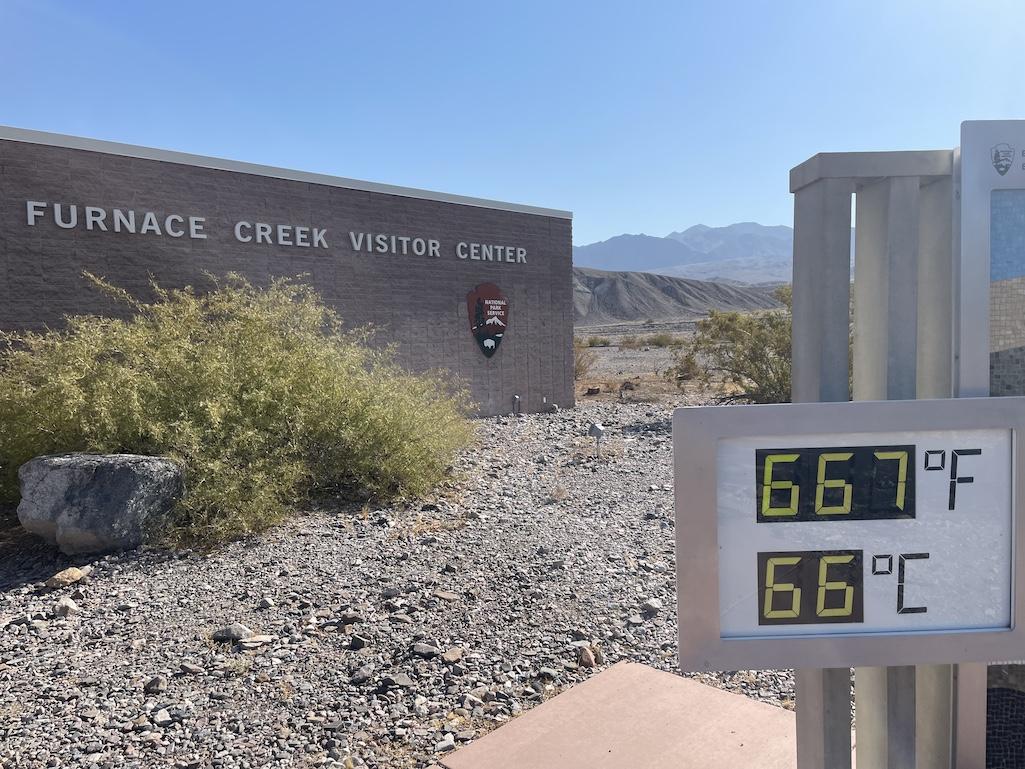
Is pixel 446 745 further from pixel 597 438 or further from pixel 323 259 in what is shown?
pixel 323 259

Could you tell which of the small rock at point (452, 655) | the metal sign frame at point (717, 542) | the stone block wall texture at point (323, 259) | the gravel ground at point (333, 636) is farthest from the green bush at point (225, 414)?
the metal sign frame at point (717, 542)

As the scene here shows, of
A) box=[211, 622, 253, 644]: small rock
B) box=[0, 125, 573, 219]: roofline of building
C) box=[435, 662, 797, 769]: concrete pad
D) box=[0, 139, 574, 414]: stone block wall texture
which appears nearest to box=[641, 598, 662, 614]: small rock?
box=[435, 662, 797, 769]: concrete pad

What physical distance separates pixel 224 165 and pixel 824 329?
10.7 m

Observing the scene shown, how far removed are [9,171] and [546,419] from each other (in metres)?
9.83

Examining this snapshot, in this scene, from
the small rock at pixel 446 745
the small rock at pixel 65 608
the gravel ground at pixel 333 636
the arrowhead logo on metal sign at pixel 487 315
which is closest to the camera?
the small rock at pixel 446 745

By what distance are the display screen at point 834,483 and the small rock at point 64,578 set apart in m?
5.18

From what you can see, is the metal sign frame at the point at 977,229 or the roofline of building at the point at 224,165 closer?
the metal sign frame at the point at 977,229

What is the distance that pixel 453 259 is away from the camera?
47.5ft

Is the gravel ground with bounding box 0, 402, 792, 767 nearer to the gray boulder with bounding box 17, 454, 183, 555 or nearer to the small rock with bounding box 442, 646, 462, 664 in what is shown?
the small rock with bounding box 442, 646, 462, 664

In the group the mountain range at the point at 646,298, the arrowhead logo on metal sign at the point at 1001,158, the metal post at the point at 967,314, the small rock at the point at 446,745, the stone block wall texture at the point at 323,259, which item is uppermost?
the mountain range at the point at 646,298

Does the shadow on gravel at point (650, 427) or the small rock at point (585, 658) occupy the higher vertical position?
the shadow on gravel at point (650, 427)

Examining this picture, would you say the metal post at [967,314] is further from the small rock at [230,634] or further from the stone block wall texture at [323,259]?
the stone block wall texture at [323,259]

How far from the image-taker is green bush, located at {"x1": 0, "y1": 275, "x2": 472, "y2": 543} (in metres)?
6.34

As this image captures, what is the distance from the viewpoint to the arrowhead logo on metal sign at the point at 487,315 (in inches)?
586
